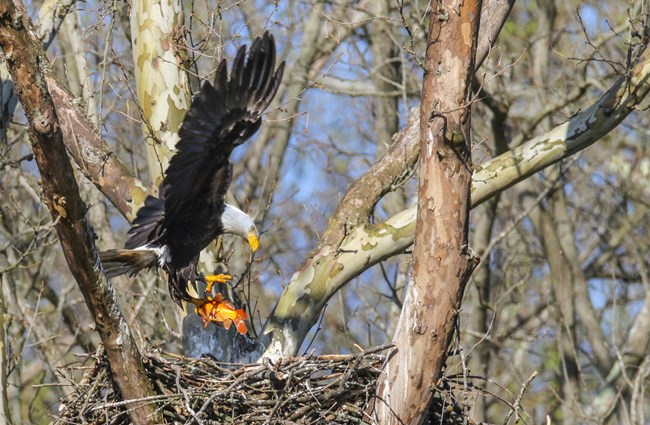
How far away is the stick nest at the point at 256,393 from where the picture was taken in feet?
18.6

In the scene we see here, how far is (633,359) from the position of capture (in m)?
11.4

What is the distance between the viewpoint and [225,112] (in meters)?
Answer: 6.10

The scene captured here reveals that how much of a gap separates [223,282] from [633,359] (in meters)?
5.97

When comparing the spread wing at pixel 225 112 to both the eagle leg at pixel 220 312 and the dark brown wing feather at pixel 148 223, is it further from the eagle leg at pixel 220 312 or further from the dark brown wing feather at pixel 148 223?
the eagle leg at pixel 220 312

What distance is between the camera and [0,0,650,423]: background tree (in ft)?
21.8

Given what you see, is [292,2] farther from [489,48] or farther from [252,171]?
[489,48]

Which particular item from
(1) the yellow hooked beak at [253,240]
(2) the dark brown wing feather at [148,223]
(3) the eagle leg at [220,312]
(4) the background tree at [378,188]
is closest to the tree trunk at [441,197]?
(4) the background tree at [378,188]

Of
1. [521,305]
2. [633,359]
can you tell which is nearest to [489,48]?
[633,359]

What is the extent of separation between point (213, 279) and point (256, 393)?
48.0 inches

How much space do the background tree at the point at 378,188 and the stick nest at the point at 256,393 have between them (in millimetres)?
326

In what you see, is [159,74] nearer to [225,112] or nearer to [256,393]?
[225,112]

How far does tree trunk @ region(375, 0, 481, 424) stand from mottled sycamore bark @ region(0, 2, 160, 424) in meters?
1.41

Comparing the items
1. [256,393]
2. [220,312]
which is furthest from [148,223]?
[256,393]

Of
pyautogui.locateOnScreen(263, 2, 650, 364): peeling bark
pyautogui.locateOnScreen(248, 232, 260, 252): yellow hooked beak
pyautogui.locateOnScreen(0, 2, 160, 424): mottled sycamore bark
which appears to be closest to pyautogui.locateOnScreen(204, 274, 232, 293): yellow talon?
pyautogui.locateOnScreen(248, 232, 260, 252): yellow hooked beak
